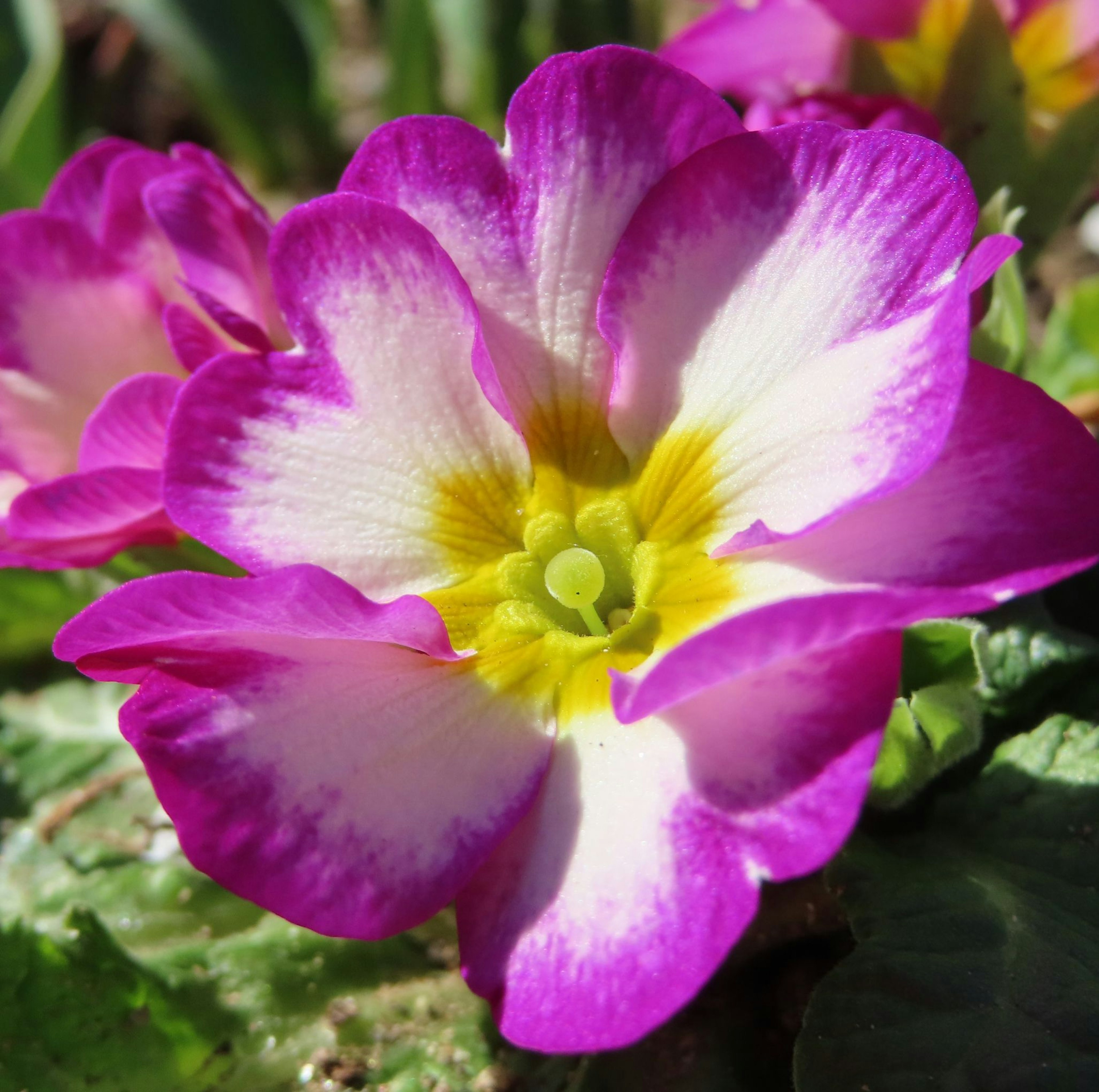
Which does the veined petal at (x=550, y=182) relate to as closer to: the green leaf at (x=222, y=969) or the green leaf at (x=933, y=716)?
the green leaf at (x=933, y=716)

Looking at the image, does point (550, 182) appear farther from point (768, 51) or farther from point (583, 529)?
point (768, 51)

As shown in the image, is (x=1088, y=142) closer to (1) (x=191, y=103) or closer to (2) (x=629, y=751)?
(2) (x=629, y=751)

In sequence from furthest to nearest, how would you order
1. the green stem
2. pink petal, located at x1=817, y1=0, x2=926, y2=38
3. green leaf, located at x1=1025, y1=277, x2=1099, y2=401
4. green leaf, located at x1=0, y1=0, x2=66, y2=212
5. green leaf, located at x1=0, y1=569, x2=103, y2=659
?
green leaf, located at x1=0, y1=0, x2=66, y2=212, green leaf, located at x1=1025, y1=277, x2=1099, y2=401, green leaf, located at x1=0, y1=569, x2=103, y2=659, pink petal, located at x1=817, y1=0, x2=926, y2=38, the green stem

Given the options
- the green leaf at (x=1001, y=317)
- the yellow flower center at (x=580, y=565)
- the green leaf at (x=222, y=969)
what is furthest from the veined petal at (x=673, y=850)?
the green leaf at (x=1001, y=317)

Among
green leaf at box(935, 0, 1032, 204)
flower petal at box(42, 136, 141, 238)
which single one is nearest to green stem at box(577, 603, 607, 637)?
flower petal at box(42, 136, 141, 238)

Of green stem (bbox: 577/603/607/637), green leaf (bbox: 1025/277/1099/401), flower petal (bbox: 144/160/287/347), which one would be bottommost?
green leaf (bbox: 1025/277/1099/401)

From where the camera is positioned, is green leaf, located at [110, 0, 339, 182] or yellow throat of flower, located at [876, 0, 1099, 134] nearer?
yellow throat of flower, located at [876, 0, 1099, 134]

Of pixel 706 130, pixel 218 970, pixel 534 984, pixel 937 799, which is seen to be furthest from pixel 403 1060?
pixel 706 130

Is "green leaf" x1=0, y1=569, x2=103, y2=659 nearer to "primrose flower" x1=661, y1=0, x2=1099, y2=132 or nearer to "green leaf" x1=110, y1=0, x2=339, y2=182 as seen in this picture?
"primrose flower" x1=661, y1=0, x2=1099, y2=132
